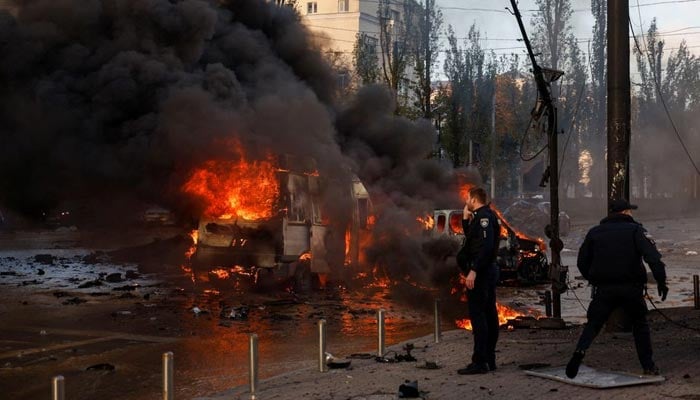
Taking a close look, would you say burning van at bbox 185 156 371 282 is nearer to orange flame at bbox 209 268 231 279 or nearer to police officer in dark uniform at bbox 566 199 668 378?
orange flame at bbox 209 268 231 279

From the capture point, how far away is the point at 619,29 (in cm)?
1185

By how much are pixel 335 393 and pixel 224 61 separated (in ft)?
59.4

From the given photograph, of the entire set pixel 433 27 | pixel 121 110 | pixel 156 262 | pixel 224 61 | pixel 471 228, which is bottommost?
pixel 156 262

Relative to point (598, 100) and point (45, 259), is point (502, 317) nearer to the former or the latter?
point (45, 259)

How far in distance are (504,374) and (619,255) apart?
1734 mm

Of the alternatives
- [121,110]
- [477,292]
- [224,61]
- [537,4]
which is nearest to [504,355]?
[477,292]

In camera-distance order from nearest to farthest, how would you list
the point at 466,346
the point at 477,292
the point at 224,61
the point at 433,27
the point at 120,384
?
the point at 477,292 < the point at 120,384 < the point at 466,346 < the point at 224,61 < the point at 433,27

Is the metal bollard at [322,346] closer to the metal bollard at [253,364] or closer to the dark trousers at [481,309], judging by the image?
the metal bollard at [253,364]

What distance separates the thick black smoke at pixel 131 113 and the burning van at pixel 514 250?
2.85 feet

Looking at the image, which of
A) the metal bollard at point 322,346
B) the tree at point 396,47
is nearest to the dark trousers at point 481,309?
the metal bollard at point 322,346

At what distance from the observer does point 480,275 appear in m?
8.52

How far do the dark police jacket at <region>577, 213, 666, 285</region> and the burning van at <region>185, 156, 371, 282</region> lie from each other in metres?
10.2

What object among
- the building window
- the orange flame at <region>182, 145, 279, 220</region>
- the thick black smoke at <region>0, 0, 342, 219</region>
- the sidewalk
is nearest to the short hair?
the sidewalk

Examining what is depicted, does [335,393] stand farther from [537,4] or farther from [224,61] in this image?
[537,4]
